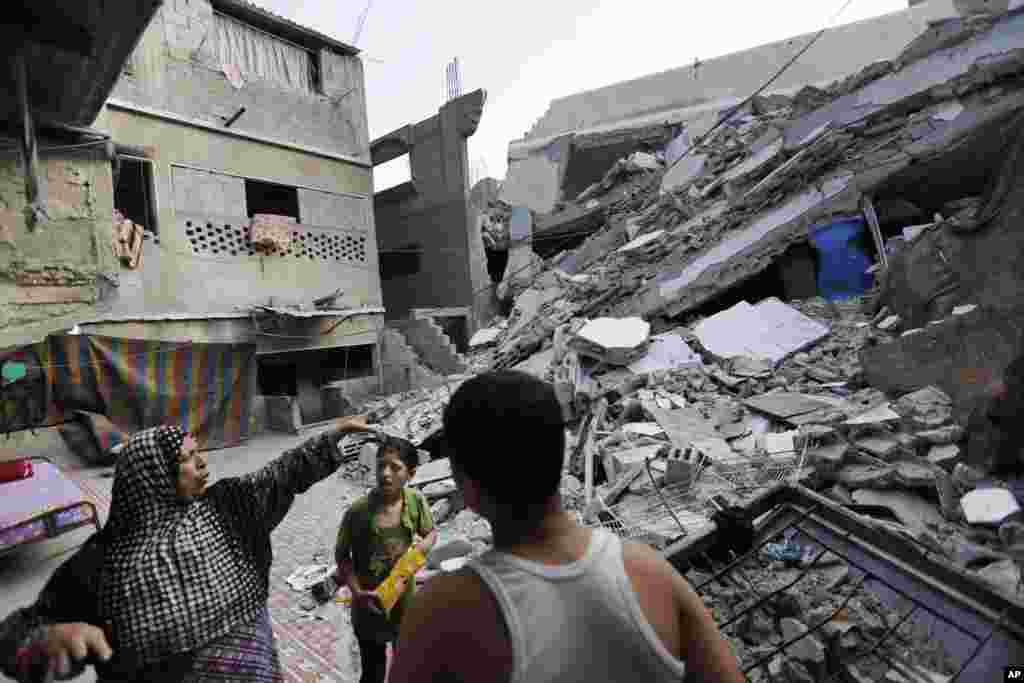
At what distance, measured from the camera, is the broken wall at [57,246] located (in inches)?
188

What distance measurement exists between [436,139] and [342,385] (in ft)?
23.7

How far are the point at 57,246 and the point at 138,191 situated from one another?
576 cm

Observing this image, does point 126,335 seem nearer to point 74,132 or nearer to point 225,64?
point 74,132

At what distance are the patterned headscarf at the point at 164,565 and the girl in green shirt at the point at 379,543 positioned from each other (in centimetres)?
64

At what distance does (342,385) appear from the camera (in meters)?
11.8

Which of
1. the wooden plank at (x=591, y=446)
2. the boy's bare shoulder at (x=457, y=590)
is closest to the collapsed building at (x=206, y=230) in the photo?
the boy's bare shoulder at (x=457, y=590)

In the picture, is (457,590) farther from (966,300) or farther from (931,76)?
(931,76)

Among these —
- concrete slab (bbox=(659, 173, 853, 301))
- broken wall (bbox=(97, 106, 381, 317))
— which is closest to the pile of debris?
concrete slab (bbox=(659, 173, 853, 301))

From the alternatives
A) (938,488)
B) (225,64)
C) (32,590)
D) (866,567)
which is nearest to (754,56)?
(225,64)

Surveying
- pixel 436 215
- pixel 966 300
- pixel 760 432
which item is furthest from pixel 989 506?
pixel 436 215

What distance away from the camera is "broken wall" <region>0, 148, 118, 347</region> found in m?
4.77

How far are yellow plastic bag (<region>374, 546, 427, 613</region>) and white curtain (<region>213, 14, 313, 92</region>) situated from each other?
11484 millimetres

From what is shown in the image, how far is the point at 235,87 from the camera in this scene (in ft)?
33.4

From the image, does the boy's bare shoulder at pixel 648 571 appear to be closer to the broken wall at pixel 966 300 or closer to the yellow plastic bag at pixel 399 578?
the yellow plastic bag at pixel 399 578
